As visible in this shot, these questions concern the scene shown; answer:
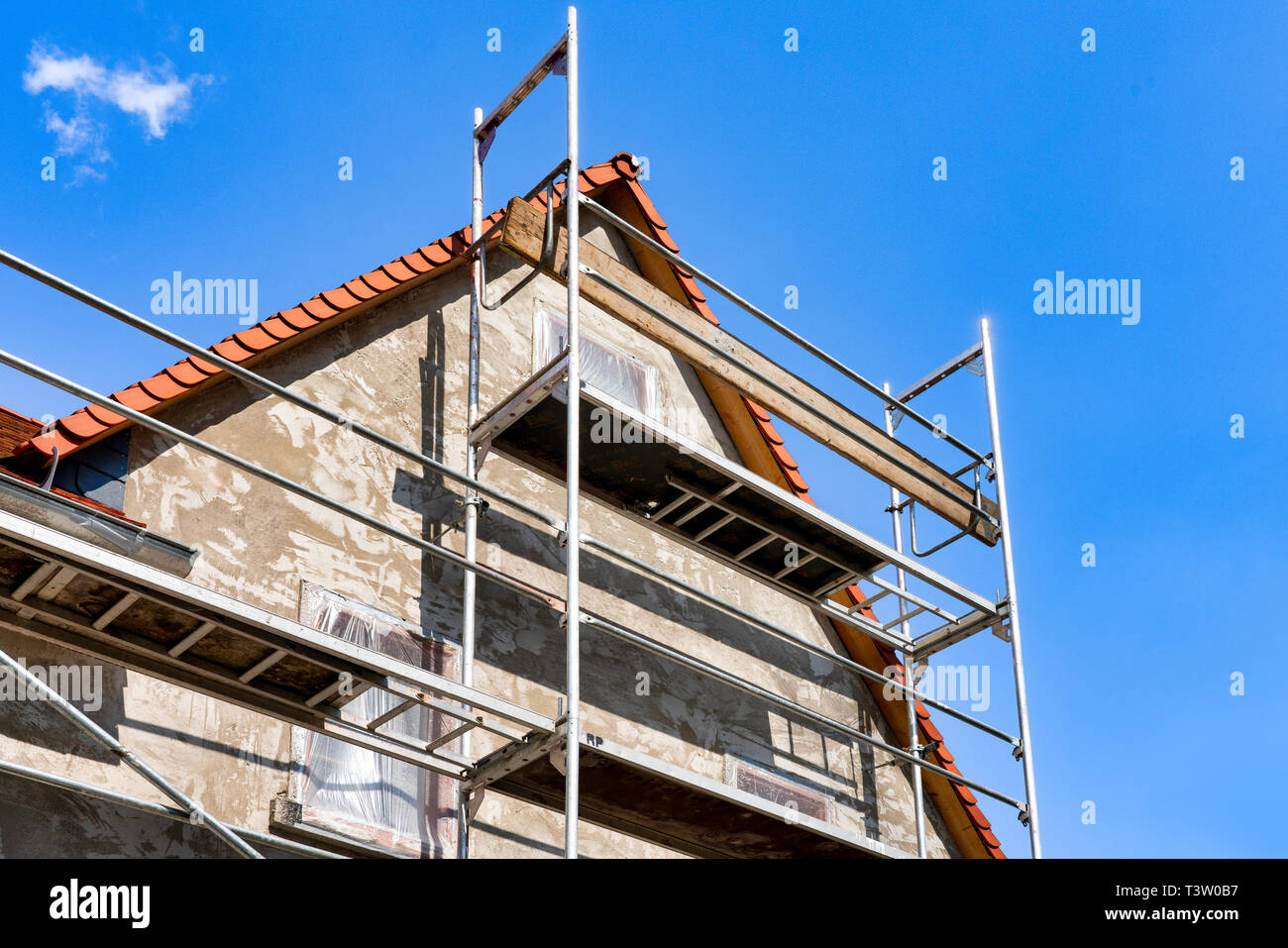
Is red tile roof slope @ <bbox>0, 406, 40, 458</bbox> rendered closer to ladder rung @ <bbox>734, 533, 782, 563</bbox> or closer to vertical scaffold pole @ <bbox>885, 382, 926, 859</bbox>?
ladder rung @ <bbox>734, 533, 782, 563</bbox>

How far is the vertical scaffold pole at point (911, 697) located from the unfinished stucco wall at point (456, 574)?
0.35 m

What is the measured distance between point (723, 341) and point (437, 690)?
14.6 feet

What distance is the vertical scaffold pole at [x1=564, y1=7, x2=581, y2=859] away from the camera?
27.2 feet

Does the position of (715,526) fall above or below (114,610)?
above

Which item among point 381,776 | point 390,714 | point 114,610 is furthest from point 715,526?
point 114,610

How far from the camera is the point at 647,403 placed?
13039mm

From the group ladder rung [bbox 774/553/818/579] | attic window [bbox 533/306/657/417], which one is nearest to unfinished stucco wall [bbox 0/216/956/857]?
attic window [bbox 533/306/657/417]

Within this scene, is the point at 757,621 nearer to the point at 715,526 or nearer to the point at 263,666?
the point at 715,526

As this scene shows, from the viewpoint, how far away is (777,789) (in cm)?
1198

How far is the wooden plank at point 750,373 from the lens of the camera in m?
10.8

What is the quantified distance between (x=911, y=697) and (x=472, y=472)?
406 centimetres

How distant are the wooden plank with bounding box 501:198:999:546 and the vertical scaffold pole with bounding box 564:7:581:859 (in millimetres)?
475
